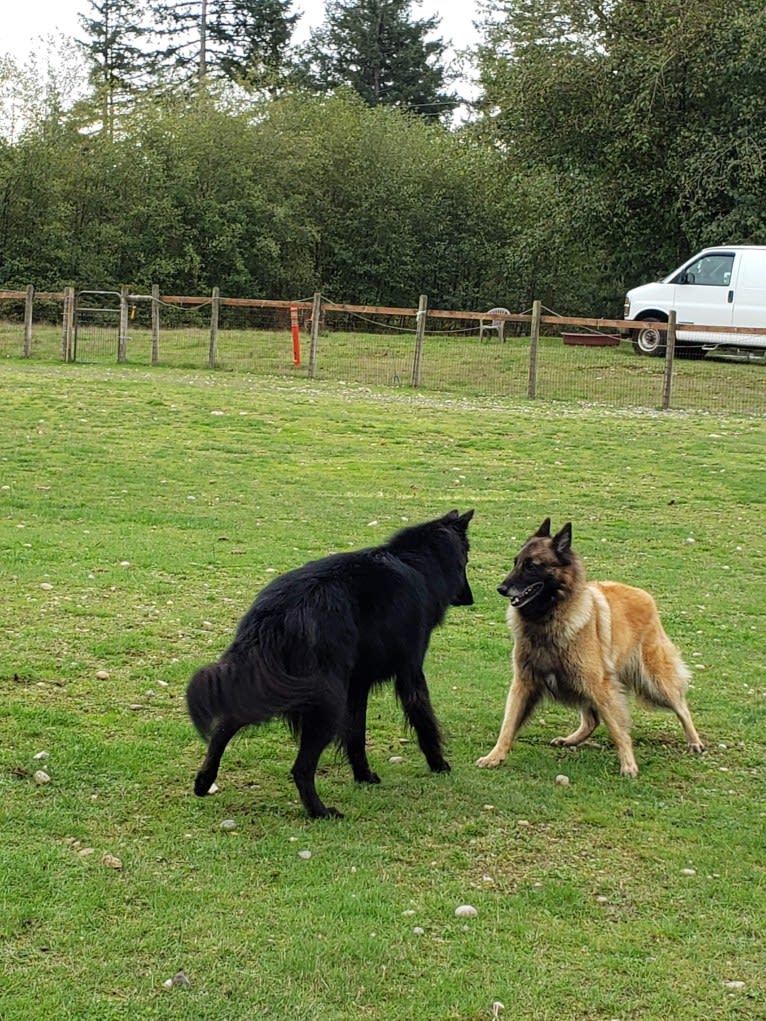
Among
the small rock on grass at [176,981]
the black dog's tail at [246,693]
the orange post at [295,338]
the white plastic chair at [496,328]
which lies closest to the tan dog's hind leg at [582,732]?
the black dog's tail at [246,693]

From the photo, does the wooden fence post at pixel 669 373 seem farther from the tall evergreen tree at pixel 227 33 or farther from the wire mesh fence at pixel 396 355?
the tall evergreen tree at pixel 227 33

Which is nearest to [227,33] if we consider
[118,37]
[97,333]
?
[118,37]

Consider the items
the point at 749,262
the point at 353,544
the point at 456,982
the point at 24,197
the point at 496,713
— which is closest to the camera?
the point at 456,982

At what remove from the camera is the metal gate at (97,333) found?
82.5 feet

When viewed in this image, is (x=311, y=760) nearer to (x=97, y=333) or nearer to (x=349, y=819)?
(x=349, y=819)

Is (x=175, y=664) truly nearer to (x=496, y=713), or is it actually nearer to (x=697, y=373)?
(x=496, y=713)

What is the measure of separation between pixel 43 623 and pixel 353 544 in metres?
3.37

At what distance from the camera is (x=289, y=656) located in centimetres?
486

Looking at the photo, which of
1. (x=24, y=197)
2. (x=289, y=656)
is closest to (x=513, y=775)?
(x=289, y=656)

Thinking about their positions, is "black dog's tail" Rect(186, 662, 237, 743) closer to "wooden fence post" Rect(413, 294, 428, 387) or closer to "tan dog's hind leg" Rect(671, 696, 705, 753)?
"tan dog's hind leg" Rect(671, 696, 705, 753)

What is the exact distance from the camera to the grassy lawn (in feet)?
12.0

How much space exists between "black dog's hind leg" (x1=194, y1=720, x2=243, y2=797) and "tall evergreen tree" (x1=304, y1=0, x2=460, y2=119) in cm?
5276

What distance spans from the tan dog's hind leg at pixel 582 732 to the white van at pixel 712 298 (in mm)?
19518

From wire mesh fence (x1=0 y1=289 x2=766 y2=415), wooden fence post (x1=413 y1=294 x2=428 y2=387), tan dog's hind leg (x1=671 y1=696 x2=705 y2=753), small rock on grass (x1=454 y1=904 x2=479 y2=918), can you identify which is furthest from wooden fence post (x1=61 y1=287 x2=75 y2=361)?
small rock on grass (x1=454 y1=904 x2=479 y2=918)
